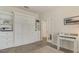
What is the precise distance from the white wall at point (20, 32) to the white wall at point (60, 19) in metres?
0.28

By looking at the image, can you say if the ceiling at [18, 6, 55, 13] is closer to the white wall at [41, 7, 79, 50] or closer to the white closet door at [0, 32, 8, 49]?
the white wall at [41, 7, 79, 50]

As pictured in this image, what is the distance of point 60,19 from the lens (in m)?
1.78

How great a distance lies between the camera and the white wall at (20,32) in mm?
1691

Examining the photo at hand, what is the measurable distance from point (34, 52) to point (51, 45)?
398 millimetres

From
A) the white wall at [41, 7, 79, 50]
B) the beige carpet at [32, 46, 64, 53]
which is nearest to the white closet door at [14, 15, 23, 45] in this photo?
the beige carpet at [32, 46, 64, 53]

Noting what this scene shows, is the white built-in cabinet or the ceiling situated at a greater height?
the ceiling

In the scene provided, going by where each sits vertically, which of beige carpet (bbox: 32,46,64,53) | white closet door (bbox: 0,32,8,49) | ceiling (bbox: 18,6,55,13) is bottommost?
beige carpet (bbox: 32,46,64,53)

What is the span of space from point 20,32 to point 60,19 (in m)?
0.90

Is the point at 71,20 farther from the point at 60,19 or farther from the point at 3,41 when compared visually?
the point at 3,41

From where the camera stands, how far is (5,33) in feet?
5.58

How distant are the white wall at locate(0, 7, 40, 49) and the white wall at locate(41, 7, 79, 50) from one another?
28cm

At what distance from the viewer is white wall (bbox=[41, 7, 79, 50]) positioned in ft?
5.47
